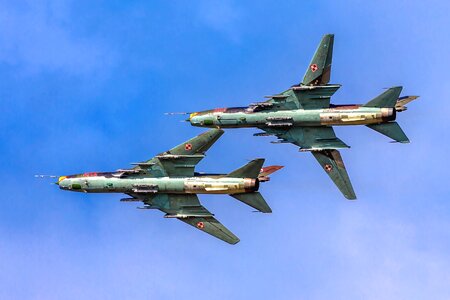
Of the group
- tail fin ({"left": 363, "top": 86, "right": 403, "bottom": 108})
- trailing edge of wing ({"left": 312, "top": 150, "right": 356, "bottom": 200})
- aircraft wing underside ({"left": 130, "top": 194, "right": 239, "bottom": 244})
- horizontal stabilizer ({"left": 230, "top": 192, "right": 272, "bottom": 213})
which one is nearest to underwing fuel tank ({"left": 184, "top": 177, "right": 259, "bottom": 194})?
horizontal stabilizer ({"left": 230, "top": 192, "right": 272, "bottom": 213})

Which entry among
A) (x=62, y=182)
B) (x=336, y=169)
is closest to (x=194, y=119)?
(x=62, y=182)

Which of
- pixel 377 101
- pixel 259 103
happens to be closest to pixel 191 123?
pixel 259 103

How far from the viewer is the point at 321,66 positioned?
448ft

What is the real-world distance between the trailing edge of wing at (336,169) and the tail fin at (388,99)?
6598 mm

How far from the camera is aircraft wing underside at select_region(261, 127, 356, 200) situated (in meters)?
137

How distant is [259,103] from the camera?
452ft

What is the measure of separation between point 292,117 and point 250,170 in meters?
7.92

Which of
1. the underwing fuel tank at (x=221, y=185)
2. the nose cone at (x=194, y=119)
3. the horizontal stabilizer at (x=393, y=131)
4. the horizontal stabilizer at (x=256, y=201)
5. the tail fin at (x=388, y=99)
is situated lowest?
the horizontal stabilizer at (x=256, y=201)

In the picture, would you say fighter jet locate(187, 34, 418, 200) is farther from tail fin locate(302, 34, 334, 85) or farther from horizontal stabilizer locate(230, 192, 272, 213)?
horizontal stabilizer locate(230, 192, 272, 213)

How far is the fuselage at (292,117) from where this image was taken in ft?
442

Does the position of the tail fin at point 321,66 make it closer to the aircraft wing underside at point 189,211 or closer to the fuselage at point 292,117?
the fuselage at point 292,117

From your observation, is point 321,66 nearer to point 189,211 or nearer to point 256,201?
point 256,201

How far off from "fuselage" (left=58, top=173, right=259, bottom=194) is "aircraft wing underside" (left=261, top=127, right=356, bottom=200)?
7.50 m

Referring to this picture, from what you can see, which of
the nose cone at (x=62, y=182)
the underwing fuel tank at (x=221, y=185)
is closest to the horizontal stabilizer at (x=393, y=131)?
the underwing fuel tank at (x=221, y=185)
